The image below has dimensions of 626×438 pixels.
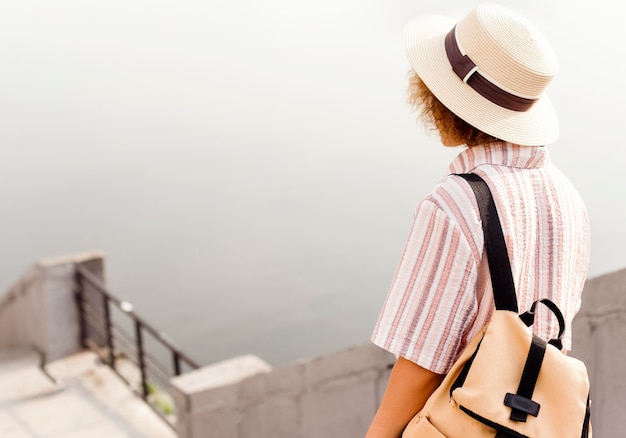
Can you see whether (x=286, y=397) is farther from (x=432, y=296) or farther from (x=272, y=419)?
(x=432, y=296)

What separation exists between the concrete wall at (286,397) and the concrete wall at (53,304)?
3554mm

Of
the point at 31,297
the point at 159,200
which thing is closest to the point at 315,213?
the point at 159,200

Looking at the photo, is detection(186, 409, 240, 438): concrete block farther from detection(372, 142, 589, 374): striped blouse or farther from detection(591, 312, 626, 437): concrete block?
detection(372, 142, 589, 374): striped blouse

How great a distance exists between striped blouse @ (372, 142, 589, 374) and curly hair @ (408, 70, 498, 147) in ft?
0.10

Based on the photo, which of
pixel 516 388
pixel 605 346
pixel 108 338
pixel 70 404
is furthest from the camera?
pixel 108 338

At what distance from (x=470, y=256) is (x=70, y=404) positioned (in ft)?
18.6

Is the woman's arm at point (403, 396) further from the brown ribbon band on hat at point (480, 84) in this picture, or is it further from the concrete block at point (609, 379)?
the concrete block at point (609, 379)

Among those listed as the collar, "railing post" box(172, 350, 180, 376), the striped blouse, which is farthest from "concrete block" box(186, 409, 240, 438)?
the collar

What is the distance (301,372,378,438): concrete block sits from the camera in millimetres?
3143

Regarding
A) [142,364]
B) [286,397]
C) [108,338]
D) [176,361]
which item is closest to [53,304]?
[108,338]

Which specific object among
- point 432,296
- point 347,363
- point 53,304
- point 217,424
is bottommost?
point 53,304

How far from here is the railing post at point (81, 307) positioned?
7.21 meters

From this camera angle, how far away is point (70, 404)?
611cm

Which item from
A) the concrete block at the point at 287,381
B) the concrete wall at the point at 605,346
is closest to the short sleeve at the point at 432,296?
the concrete wall at the point at 605,346
